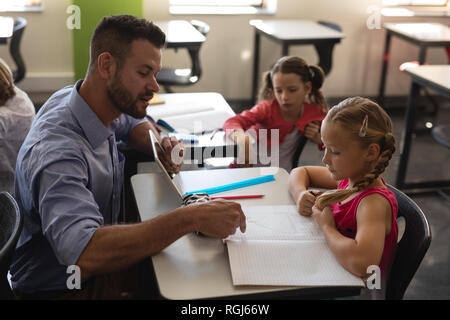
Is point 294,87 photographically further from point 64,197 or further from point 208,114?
point 64,197

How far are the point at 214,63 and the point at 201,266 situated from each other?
3.84m

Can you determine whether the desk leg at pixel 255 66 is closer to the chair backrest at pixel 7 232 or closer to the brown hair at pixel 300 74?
the brown hair at pixel 300 74

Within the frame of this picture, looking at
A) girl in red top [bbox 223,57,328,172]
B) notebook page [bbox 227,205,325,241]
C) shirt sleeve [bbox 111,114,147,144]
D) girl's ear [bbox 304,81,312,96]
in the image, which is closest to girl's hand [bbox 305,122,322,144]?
girl in red top [bbox 223,57,328,172]

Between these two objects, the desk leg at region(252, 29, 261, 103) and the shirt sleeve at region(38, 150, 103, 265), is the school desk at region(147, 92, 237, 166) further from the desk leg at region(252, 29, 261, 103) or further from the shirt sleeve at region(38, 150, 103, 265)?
the desk leg at region(252, 29, 261, 103)

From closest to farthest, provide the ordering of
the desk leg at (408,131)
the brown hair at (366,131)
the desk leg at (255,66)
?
the brown hair at (366,131), the desk leg at (408,131), the desk leg at (255,66)

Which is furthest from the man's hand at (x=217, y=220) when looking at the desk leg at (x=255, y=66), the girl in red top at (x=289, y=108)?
the desk leg at (x=255, y=66)

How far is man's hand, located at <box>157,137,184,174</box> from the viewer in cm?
173

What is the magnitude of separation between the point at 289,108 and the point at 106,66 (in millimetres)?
1162

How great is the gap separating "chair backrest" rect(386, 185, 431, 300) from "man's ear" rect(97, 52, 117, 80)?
3.02 ft

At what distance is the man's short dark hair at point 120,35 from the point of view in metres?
1.50

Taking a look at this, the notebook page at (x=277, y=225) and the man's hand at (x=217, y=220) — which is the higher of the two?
the man's hand at (x=217, y=220)

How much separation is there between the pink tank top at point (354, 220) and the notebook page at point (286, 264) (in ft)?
0.39

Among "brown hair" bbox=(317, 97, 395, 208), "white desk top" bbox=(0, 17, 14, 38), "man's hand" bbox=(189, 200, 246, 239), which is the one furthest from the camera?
"white desk top" bbox=(0, 17, 14, 38)

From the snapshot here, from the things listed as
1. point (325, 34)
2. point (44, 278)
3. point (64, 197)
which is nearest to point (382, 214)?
point (64, 197)
